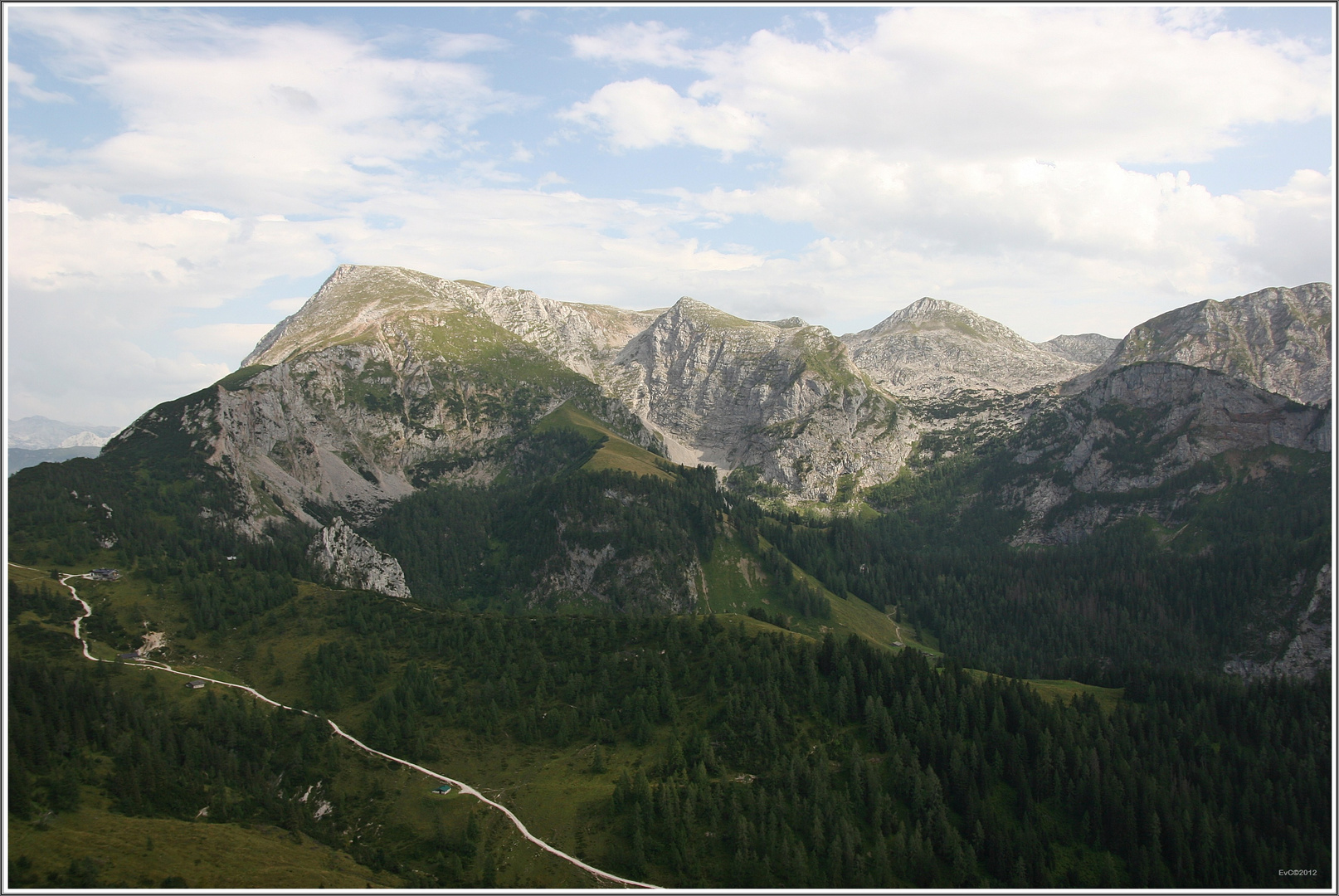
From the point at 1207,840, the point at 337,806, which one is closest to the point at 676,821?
the point at 337,806

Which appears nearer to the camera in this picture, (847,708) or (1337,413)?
(1337,413)

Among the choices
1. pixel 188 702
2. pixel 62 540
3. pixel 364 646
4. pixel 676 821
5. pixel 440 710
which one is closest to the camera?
pixel 676 821

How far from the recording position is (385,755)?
13125 centimetres

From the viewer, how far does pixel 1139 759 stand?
125375mm

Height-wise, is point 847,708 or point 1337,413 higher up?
point 1337,413

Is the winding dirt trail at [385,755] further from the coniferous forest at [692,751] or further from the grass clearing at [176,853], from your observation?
the grass clearing at [176,853]

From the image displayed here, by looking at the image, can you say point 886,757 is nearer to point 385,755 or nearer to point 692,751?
point 692,751

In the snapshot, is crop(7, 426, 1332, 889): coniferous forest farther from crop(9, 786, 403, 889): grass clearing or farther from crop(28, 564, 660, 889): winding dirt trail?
crop(28, 564, 660, 889): winding dirt trail

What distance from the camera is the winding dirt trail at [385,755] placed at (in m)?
105

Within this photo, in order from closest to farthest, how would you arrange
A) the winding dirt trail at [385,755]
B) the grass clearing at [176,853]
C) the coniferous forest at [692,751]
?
the grass clearing at [176,853], the winding dirt trail at [385,755], the coniferous forest at [692,751]

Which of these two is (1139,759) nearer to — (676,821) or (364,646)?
(676,821)

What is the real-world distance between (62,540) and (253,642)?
250ft

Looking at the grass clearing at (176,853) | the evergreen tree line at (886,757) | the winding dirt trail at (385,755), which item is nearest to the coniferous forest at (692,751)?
the evergreen tree line at (886,757)

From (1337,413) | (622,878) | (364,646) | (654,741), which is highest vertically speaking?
(1337,413)
